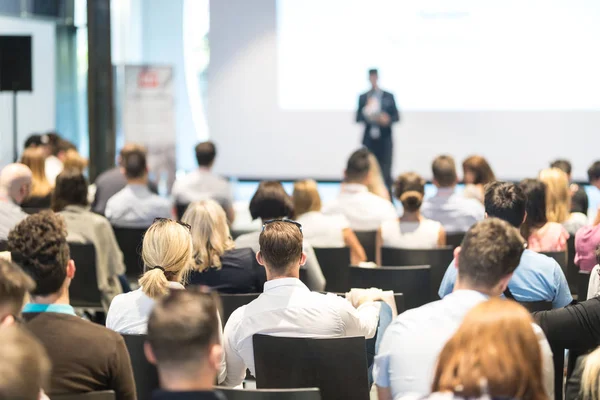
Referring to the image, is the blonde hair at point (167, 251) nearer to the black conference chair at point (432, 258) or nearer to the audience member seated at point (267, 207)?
the audience member seated at point (267, 207)

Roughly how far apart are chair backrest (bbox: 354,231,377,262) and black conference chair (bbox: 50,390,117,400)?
3.80 meters

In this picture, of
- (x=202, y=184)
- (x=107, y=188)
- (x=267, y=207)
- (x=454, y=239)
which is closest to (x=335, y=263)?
(x=267, y=207)

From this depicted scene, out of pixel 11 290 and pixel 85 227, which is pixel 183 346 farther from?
pixel 85 227

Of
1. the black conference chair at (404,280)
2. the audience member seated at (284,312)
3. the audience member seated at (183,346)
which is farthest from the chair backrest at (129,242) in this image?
the audience member seated at (183,346)

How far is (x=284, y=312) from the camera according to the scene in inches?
128

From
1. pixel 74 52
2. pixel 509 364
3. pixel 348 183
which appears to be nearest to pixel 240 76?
pixel 74 52

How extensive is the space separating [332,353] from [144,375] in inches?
28.0

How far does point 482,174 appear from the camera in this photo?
6965 millimetres

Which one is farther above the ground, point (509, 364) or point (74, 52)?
point (74, 52)

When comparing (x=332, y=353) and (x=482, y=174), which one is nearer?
(x=332, y=353)

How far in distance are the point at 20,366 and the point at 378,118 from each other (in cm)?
942

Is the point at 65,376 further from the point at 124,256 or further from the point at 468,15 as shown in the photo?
the point at 468,15

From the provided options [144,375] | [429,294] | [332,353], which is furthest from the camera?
[429,294]

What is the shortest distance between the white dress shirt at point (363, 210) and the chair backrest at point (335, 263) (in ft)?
3.85
